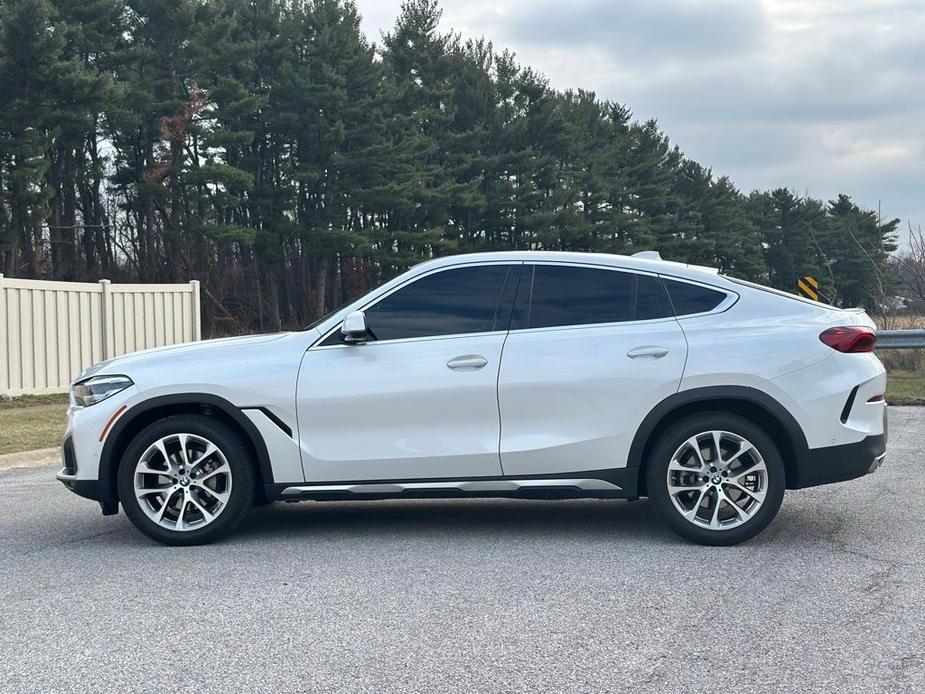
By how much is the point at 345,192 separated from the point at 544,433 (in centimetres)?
3949

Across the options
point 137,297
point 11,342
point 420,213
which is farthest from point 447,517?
point 420,213

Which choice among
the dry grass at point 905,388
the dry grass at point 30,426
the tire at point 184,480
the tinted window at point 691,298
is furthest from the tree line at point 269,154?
the tire at point 184,480

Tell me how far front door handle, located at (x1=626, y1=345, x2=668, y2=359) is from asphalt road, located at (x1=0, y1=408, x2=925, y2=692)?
44.8 inches

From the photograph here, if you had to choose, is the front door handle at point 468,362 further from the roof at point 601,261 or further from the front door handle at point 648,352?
the front door handle at point 648,352

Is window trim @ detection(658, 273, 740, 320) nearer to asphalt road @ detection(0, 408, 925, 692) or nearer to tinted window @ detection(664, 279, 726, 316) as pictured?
tinted window @ detection(664, 279, 726, 316)

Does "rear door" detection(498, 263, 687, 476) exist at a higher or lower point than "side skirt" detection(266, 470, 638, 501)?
higher

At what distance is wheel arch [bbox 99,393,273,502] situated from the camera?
21.0 feet

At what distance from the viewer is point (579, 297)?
21.6 ft

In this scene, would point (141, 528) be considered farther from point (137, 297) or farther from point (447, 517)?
point (137, 297)

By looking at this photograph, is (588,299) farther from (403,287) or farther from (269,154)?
(269,154)

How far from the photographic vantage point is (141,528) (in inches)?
255

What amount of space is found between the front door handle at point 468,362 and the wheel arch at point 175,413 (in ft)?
4.10

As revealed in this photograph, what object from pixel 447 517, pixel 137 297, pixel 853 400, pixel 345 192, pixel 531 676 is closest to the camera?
pixel 531 676

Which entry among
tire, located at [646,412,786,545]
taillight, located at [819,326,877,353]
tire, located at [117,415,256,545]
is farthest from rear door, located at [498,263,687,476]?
tire, located at [117,415,256,545]
